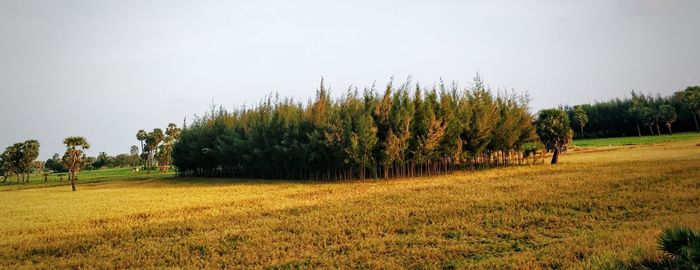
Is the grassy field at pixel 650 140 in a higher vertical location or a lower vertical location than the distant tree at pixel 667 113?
lower

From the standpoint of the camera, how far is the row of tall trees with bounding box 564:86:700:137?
5478 centimetres

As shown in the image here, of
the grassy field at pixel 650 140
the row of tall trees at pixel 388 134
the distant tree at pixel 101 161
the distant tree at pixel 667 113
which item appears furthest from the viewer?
the distant tree at pixel 101 161

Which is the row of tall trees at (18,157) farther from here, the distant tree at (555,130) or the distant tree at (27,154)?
the distant tree at (555,130)

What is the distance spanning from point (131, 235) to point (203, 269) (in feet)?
14.8

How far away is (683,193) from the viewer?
38.4ft

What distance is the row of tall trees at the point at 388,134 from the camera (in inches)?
968

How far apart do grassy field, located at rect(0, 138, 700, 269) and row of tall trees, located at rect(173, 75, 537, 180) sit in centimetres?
860

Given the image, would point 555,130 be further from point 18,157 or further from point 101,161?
point 101,161

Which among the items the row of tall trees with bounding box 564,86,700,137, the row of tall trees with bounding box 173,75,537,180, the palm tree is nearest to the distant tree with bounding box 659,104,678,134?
the row of tall trees with bounding box 564,86,700,137

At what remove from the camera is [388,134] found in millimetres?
24484

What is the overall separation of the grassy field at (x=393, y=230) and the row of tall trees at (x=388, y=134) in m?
8.60

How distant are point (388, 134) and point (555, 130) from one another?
34.9 feet

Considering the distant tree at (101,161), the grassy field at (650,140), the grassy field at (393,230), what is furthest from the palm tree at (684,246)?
the distant tree at (101,161)

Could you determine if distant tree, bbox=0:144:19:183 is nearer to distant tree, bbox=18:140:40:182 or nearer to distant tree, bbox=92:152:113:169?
distant tree, bbox=18:140:40:182
